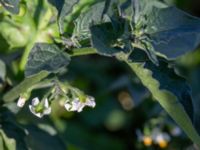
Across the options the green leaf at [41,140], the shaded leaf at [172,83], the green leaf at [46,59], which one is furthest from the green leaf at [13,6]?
the green leaf at [41,140]

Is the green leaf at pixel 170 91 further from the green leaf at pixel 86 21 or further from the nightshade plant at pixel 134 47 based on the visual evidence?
the green leaf at pixel 86 21

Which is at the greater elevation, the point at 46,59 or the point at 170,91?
the point at 46,59

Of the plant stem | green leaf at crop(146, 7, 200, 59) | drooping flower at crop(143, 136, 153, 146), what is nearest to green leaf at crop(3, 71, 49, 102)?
the plant stem

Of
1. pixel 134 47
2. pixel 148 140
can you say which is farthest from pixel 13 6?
pixel 148 140

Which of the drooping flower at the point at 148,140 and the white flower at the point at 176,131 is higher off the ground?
the white flower at the point at 176,131

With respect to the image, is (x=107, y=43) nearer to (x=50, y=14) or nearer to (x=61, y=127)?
(x=50, y=14)

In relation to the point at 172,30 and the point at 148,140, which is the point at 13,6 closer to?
the point at 172,30
